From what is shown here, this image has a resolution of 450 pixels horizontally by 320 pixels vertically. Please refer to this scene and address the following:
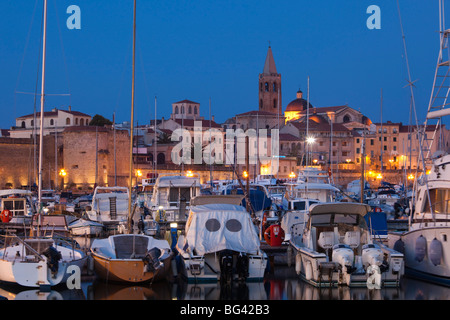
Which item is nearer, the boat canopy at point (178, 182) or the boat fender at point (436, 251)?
the boat fender at point (436, 251)

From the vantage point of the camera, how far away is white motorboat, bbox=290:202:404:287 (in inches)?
579

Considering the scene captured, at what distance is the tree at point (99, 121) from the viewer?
8369 centimetres

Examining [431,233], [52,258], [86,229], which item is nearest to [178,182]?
[86,229]

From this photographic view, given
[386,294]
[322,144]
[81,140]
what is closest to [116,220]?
[386,294]

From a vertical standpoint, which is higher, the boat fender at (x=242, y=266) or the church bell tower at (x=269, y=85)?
the church bell tower at (x=269, y=85)

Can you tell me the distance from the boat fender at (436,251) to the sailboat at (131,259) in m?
5.89

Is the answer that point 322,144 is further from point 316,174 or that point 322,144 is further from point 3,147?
point 316,174

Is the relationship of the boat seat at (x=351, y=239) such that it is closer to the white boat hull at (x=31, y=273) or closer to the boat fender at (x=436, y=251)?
the boat fender at (x=436, y=251)

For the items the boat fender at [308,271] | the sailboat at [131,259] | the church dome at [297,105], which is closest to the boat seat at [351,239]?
the boat fender at [308,271]

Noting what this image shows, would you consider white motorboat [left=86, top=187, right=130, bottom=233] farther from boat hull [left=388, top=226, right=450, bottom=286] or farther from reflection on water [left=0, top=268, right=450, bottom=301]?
boat hull [left=388, top=226, right=450, bottom=286]

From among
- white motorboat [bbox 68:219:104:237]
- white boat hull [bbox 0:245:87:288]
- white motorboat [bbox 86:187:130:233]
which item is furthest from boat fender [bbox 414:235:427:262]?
white motorboat [bbox 86:187:130:233]

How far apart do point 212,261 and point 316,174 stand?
19.3 metres

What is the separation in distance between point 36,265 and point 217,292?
3.86 meters

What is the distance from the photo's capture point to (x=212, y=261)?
616 inches
